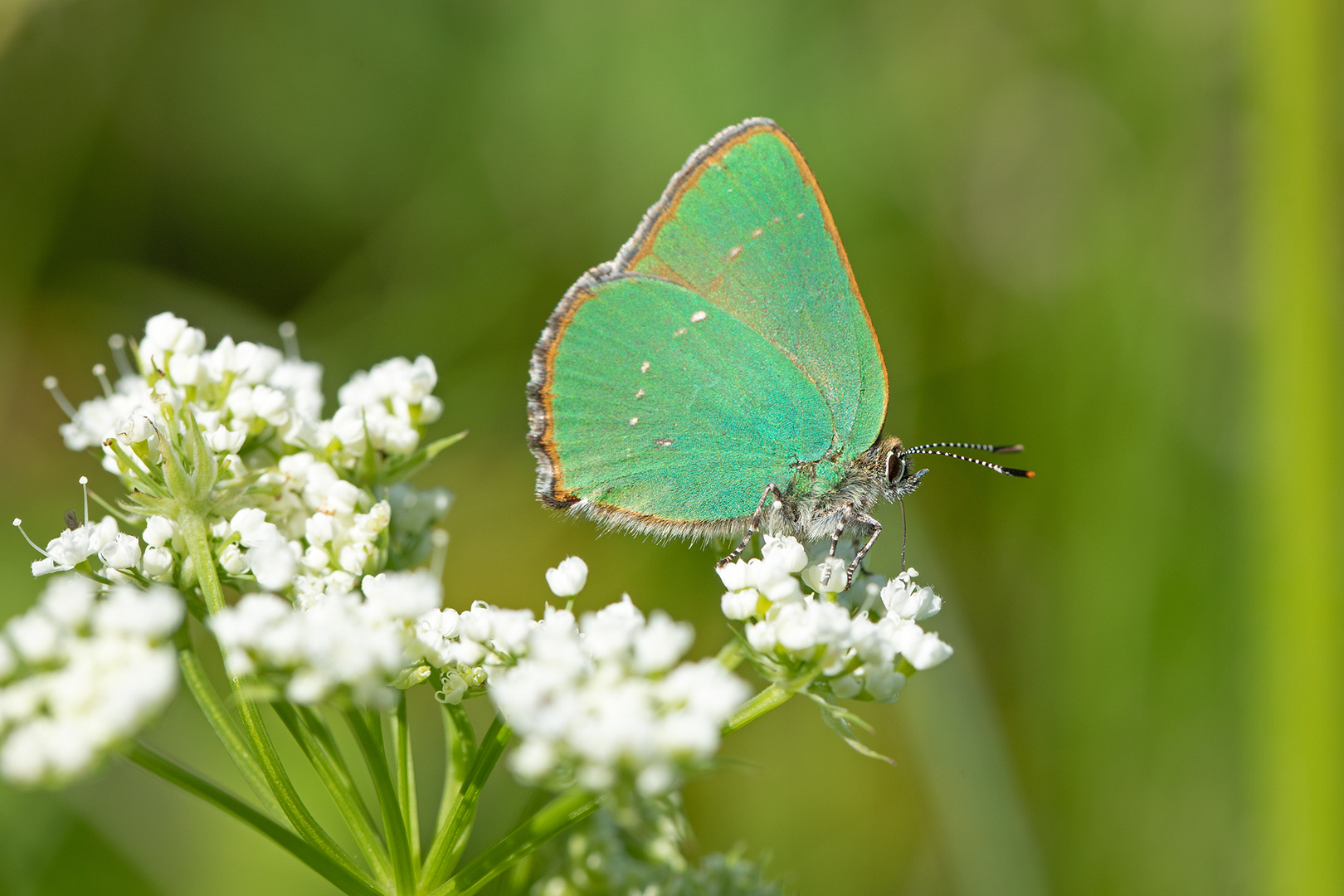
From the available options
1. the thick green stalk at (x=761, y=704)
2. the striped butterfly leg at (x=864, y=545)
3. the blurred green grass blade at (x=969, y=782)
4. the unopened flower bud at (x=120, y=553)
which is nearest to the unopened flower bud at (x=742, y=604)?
the thick green stalk at (x=761, y=704)

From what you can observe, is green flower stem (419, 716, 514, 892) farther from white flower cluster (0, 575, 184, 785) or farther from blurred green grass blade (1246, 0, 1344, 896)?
blurred green grass blade (1246, 0, 1344, 896)

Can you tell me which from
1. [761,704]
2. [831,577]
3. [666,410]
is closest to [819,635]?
[761,704]

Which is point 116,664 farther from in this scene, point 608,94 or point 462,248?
point 608,94

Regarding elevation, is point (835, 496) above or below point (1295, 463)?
above

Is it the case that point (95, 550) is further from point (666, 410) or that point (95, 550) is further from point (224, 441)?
point (666, 410)

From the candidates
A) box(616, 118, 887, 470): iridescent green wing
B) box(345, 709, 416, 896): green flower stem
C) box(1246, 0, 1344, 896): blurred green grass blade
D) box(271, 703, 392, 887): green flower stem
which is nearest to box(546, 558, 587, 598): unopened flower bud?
box(345, 709, 416, 896): green flower stem
